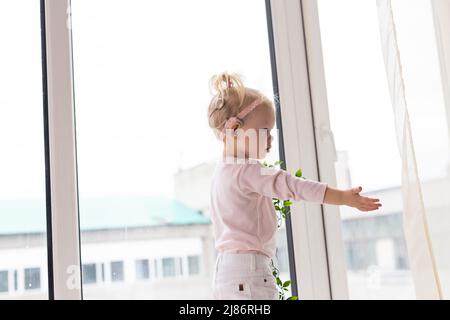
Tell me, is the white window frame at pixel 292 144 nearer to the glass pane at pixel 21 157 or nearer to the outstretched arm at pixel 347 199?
the glass pane at pixel 21 157

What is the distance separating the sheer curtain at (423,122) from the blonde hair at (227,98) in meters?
0.41

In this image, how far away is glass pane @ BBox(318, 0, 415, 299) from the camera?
1.84 m

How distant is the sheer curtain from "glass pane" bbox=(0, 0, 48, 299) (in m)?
0.91

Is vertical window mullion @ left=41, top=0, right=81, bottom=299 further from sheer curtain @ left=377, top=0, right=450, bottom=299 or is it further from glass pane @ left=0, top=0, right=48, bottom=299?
sheer curtain @ left=377, top=0, right=450, bottom=299

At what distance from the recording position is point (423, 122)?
1697 mm

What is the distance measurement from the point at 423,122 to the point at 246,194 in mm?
563

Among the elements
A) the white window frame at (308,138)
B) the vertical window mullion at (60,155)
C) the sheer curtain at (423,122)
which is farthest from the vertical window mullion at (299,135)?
the vertical window mullion at (60,155)

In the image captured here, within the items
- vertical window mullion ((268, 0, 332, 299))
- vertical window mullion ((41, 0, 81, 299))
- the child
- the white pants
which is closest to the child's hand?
the child

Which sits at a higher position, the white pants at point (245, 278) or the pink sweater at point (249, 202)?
the pink sweater at point (249, 202)

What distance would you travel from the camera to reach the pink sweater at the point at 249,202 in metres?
1.40

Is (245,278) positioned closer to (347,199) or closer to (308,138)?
(347,199)

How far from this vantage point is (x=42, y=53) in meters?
1.63
